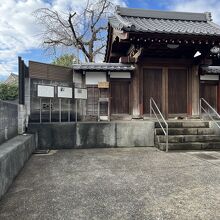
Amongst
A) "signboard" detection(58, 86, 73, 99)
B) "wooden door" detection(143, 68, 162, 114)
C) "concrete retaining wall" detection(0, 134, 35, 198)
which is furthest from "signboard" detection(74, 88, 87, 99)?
"concrete retaining wall" detection(0, 134, 35, 198)

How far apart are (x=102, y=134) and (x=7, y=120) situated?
376cm

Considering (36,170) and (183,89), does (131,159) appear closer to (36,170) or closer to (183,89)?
(36,170)

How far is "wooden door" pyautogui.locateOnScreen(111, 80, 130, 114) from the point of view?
9.92m

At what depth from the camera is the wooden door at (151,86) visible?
10.0 m

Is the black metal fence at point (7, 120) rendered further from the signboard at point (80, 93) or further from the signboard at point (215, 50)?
the signboard at point (215, 50)

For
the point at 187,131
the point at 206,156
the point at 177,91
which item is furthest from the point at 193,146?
the point at 177,91

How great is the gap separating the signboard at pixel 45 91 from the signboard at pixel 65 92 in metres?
0.31

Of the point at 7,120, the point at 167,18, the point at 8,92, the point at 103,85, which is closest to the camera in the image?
the point at 7,120

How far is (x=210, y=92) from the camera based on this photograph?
1062cm

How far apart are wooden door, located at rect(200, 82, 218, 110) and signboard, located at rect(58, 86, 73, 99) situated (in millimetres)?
5984

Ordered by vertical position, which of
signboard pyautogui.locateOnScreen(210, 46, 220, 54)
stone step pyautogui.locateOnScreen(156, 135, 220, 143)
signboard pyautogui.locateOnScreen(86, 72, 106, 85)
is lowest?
stone step pyautogui.locateOnScreen(156, 135, 220, 143)

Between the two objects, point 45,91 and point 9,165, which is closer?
point 9,165

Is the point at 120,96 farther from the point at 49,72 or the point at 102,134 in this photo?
the point at 49,72

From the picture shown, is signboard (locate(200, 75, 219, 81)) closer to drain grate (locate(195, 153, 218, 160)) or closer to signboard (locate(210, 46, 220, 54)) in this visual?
signboard (locate(210, 46, 220, 54))
